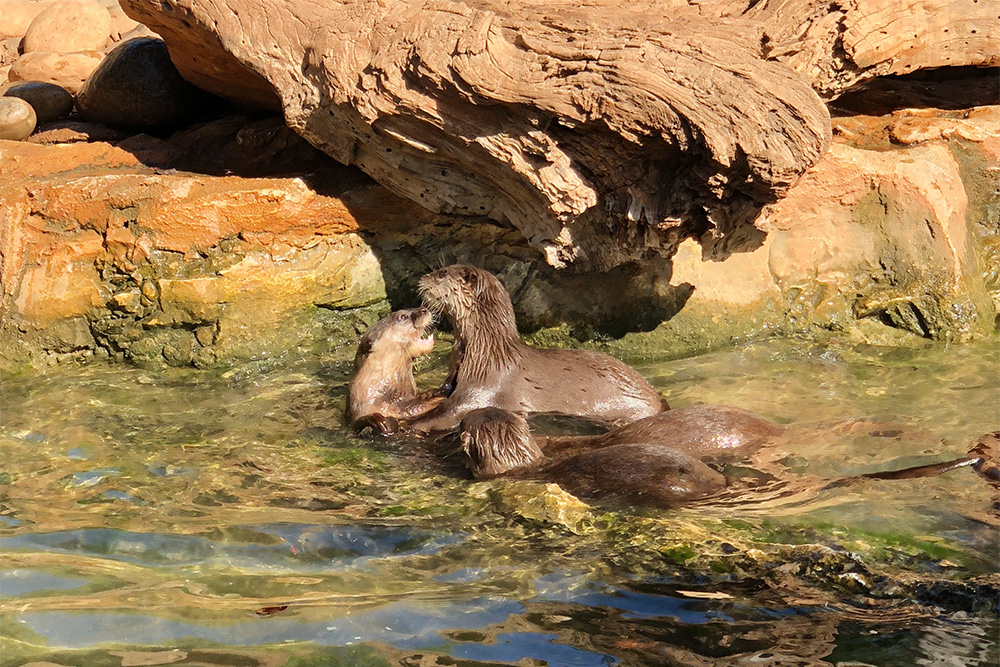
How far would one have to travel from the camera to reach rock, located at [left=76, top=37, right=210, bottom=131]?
7.76 meters

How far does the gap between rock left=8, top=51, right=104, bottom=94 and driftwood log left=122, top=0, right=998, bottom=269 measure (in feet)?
9.33

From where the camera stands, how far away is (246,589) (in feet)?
11.3

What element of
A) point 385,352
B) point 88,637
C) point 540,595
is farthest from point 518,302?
point 88,637

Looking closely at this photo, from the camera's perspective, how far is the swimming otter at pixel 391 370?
5.72 meters

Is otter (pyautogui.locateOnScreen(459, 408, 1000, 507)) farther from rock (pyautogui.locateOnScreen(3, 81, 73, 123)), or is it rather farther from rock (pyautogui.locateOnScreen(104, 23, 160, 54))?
rock (pyautogui.locateOnScreen(104, 23, 160, 54))

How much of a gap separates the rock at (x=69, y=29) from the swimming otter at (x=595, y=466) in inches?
315

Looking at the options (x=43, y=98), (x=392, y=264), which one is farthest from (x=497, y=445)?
(x=43, y=98)

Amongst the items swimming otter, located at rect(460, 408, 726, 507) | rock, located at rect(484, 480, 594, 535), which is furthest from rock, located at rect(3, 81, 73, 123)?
rock, located at rect(484, 480, 594, 535)

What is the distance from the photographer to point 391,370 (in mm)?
5832

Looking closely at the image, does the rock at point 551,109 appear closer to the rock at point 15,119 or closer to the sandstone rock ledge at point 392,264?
the sandstone rock ledge at point 392,264

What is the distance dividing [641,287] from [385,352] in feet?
5.29

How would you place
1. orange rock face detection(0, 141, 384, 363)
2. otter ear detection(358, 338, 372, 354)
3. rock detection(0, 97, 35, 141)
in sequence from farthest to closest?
rock detection(0, 97, 35, 141) → orange rock face detection(0, 141, 384, 363) → otter ear detection(358, 338, 372, 354)

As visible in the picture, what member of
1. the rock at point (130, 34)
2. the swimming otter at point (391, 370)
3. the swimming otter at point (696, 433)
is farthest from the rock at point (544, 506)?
the rock at point (130, 34)

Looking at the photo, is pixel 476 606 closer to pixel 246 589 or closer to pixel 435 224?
pixel 246 589
